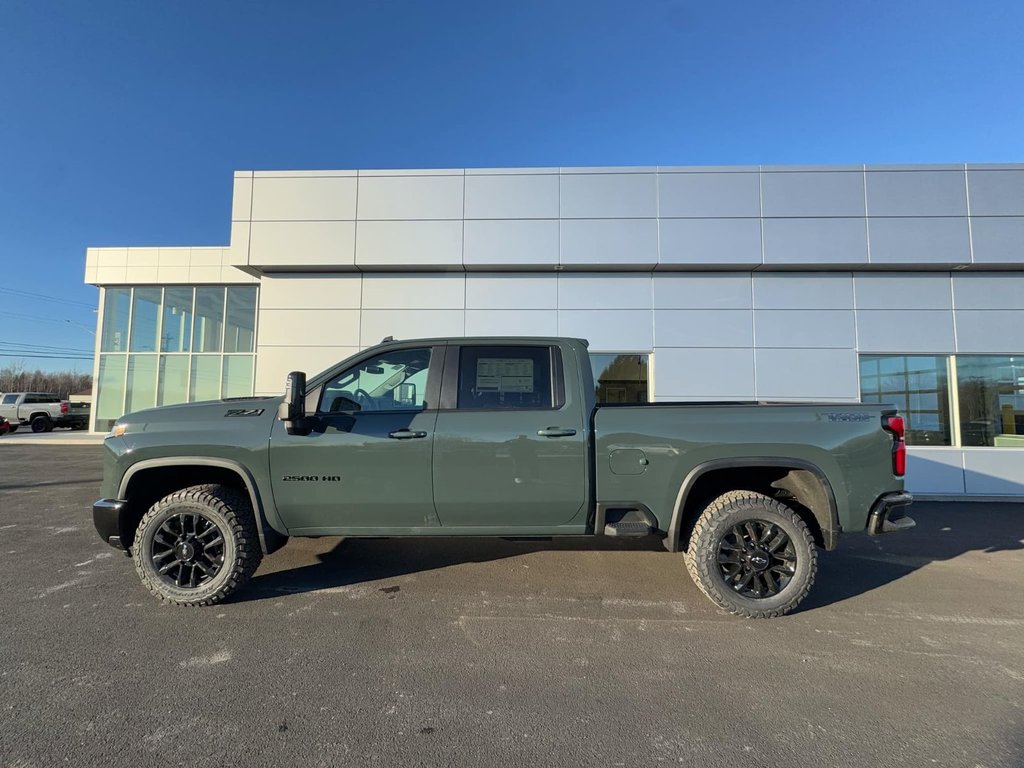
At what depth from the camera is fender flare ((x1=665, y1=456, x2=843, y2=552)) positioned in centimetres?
354

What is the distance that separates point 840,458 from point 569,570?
8.07 feet

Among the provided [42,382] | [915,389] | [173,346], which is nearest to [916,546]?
[915,389]

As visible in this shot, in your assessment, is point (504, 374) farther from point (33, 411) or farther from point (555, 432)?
point (33, 411)

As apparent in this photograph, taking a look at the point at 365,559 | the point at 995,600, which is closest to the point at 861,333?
the point at 995,600

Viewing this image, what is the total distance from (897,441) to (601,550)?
9.23ft

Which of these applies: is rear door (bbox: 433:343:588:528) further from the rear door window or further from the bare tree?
the bare tree

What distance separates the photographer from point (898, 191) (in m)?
8.11

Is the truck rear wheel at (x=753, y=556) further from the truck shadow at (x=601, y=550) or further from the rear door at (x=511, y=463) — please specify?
the rear door at (x=511, y=463)

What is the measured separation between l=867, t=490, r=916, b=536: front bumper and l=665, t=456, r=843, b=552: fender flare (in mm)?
232

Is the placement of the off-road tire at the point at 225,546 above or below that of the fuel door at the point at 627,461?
below

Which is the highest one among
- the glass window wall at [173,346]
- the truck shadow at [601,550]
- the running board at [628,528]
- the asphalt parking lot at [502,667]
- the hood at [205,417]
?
the glass window wall at [173,346]

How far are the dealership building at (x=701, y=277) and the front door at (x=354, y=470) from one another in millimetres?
5185

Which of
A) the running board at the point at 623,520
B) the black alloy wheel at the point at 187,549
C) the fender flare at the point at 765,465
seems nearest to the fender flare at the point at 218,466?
the black alloy wheel at the point at 187,549

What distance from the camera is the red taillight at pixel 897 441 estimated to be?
11.8ft
